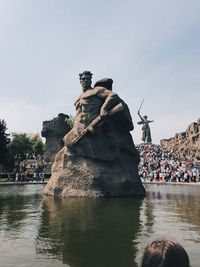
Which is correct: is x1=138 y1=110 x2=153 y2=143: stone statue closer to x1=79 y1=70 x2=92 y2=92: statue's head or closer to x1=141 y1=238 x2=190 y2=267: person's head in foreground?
x1=79 y1=70 x2=92 y2=92: statue's head

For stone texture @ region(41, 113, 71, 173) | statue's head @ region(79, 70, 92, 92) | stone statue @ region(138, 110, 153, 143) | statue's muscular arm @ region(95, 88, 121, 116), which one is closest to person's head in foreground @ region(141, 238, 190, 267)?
statue's muscular arm @ region(95, 88, 121, 116)

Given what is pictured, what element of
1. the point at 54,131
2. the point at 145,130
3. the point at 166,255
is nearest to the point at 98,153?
the point at 166,255

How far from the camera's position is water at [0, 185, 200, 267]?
8320mm

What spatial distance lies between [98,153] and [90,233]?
1182 cm

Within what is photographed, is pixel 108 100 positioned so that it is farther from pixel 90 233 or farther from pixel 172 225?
pixel 90 233

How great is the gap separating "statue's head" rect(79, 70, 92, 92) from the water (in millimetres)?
8583

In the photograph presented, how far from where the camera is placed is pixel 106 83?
80.6 feet

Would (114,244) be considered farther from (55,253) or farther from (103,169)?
(103,169)

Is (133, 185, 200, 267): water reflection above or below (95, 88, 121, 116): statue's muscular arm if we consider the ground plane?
below

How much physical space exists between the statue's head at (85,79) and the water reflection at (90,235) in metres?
9.21

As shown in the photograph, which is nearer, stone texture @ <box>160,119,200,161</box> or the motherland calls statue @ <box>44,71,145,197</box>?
the motherland calls statue @ <box>44,71,145,197</box>

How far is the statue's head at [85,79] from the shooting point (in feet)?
78.3

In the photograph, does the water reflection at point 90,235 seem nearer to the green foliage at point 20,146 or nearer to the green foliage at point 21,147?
the green foliage at point 21,147

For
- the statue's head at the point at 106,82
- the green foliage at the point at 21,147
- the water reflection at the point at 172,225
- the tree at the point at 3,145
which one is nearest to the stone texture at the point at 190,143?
the tree at the point at 3,145
